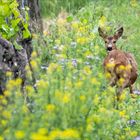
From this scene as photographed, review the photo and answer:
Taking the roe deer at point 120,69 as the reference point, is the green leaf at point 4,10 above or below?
above

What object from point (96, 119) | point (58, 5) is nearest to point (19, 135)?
point (96, 119)

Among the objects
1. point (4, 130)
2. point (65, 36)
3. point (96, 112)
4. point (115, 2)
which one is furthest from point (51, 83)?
point (115, 2)

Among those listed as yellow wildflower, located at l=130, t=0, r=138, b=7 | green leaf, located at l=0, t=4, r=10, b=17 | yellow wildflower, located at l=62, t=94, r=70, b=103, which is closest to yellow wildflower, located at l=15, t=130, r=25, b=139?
yellow wildflower, located at l=62, t=94, r=70, b=103

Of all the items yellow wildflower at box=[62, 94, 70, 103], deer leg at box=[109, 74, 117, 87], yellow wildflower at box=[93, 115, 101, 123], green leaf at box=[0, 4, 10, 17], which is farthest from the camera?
deer leg at box=[109, 74, 117, 87]

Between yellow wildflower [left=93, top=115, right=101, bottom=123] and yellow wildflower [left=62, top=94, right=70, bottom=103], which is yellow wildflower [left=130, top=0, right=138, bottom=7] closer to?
yellow wildflower [left=93, top=115, right=101, bottom=123]

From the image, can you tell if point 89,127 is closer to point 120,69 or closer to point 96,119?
point 96,119

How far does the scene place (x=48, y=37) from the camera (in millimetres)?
10969

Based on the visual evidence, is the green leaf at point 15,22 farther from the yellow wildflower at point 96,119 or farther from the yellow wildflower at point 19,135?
the yellow wildflower at point 19,135

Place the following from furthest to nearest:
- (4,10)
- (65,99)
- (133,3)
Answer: (133,3) → (4,10) → (65,99)

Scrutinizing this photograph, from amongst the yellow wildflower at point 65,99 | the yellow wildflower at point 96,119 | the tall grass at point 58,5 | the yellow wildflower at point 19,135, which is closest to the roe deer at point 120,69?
the yellow wildflower at point 96,119

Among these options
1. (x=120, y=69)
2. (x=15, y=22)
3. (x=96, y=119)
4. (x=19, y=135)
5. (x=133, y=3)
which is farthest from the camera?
(x=133, y=3)

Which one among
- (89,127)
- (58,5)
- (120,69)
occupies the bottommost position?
(58,5)

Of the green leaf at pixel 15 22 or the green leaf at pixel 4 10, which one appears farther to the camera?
the green leaf at pixel 15 22

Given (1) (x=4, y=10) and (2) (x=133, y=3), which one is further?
(2) (x=133, y=3)
